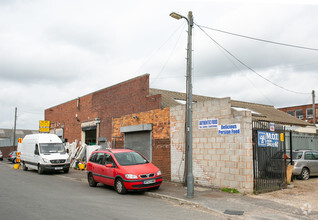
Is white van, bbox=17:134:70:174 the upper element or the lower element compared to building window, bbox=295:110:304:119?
lower

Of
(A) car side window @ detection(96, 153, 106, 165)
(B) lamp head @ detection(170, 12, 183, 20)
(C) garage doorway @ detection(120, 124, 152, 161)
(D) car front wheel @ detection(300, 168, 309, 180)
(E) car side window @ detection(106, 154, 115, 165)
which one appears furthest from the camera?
(C) garage doorway @ detection(120, 124, 152, 161)

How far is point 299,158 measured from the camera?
13.5 meters

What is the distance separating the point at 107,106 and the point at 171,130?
26.9 ft

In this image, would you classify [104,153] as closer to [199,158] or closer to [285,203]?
[199,158]

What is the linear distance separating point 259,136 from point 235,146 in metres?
0.94

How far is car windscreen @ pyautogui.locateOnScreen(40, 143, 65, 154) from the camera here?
18.4 metres

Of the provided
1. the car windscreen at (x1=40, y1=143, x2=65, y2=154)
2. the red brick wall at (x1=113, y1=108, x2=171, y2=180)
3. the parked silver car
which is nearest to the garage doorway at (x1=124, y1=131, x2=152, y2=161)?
the red brick wall at (x1=113, y1=108, x2=171, y2=180)

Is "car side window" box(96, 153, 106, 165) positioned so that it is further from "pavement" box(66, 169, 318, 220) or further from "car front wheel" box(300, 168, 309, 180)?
"car front wheel" box(300, 168, 309, 180)

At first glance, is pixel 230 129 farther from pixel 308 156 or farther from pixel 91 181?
pixel 91 181

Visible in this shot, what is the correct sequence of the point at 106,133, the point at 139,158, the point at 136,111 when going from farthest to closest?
1. the point at 106,133
2. the point at 136,111
3. the point at 139,158

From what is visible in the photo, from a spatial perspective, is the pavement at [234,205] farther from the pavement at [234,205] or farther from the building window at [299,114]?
the building window at [299,114]

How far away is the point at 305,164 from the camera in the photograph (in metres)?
13.3

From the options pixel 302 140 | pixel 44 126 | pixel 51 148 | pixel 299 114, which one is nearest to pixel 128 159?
pixel 51 148

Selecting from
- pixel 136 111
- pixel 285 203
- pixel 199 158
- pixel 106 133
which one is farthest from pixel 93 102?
pixel 285 203
